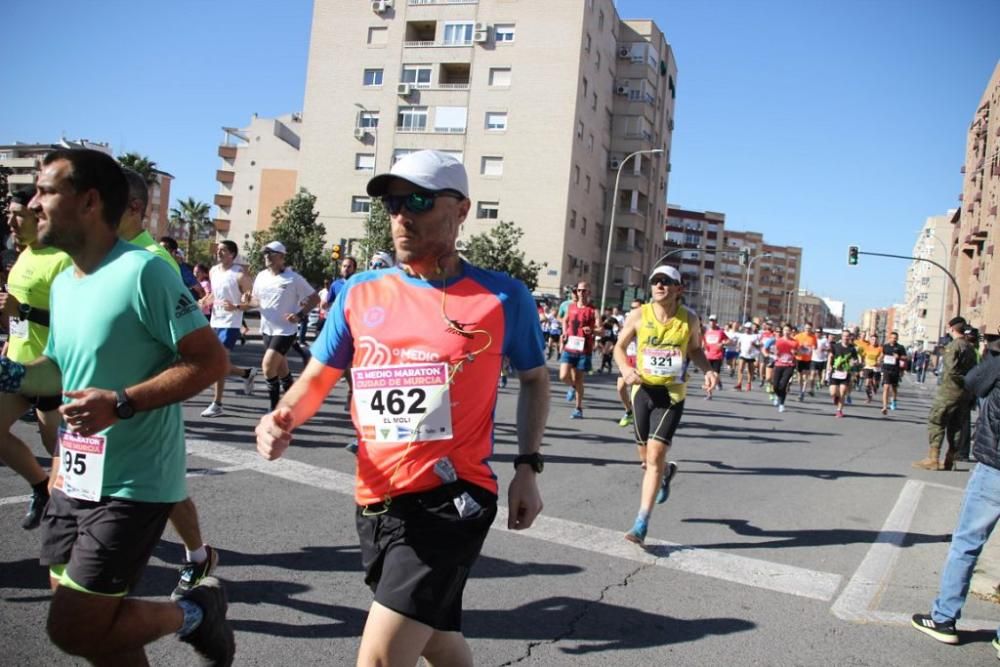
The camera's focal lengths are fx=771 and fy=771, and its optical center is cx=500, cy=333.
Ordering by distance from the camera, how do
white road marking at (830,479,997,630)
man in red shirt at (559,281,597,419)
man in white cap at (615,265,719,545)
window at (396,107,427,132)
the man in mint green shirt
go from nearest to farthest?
the man in mint green shirt < white road marking at (830,479,997,630) < man in white cap at (615,265,719,545) < man in red shirt at (559,281,597,419) < window at (396,107,427,132)

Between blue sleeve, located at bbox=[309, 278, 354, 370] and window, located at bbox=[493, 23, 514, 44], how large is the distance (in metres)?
53.9

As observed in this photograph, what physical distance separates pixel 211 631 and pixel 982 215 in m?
68.3

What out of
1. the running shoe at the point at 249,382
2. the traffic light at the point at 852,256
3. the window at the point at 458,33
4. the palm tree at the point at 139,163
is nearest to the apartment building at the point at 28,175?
the palm tree at the point at 139,163

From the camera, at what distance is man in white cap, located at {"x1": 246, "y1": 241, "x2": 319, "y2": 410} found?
9.66 meters

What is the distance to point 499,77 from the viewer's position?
52.9 metres

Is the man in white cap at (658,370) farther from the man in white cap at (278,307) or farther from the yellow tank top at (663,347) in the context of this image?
the man in white cap at (278,307)

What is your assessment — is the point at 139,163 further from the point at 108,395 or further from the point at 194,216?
the point at 108,395

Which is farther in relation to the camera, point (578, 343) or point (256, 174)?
point (256, 174)

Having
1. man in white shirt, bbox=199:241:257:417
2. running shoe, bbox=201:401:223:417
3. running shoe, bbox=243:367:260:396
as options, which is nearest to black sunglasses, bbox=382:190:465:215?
running shoe, bbox=201:401:223:417

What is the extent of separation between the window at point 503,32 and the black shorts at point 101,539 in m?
54.3

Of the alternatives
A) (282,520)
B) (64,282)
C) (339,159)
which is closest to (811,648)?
(282,520)

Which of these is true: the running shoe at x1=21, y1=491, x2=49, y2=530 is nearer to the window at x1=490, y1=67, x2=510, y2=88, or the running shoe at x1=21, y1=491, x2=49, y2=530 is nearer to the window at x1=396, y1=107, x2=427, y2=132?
the window at x1=490, y1=67, x2=510, y2=88

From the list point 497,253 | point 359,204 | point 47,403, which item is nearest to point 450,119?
point 359,204

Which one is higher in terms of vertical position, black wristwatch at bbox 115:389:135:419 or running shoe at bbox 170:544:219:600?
black wristwatch at bbox 115:389:135:419
